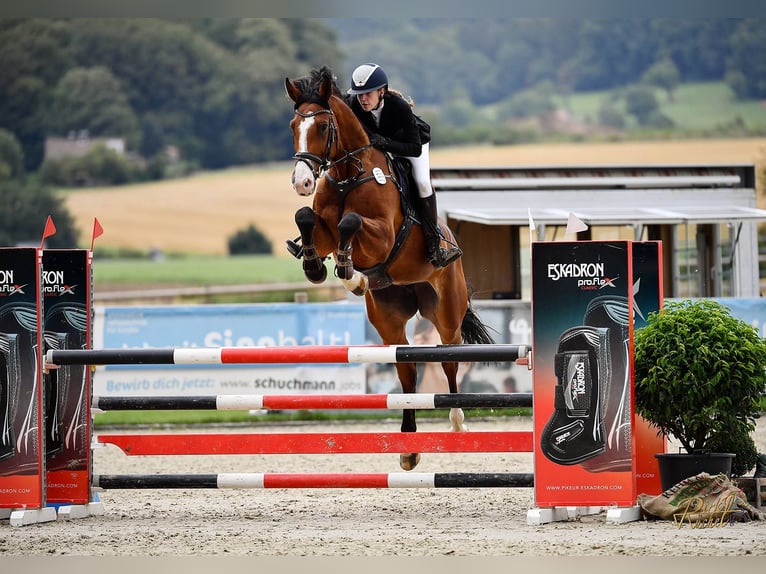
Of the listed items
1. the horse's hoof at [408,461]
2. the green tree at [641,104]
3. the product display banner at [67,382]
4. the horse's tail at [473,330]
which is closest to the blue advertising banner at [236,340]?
the horse's tail at [473,330]

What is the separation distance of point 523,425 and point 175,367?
3.55 m

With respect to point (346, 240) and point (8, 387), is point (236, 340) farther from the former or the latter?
point (346, 240)

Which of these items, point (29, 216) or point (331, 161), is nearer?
point (331, 161)

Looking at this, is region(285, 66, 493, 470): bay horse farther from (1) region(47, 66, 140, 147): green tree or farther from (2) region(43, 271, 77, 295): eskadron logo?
(1) region(47, 66, 140, 147): green tree

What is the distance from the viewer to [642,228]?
13016 mm

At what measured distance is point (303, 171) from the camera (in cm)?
509

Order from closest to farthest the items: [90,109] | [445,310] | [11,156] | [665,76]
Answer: [445,310] → [11,156] → [90,109] → [665,76]

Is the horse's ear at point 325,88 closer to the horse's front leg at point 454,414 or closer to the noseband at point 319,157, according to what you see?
the noseband at point 319,157

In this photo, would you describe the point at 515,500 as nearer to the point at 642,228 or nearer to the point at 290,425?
the point at 290,425

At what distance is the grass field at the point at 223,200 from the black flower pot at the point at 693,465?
41.4 m

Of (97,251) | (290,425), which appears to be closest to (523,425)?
(290,425)

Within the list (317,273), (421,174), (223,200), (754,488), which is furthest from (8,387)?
A: (223,200)

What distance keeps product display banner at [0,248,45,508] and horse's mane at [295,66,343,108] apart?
1618 mm

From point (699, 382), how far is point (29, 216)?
139ft
